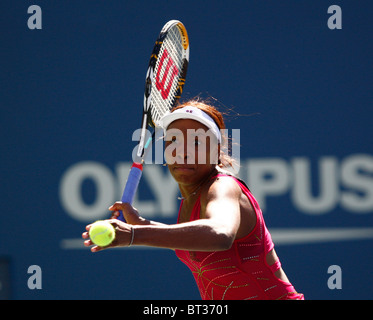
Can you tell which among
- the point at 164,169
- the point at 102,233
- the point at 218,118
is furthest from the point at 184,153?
the point at 164,169

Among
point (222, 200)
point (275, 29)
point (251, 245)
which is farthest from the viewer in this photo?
point (275, 29)

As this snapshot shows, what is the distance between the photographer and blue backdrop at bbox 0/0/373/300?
4.28m

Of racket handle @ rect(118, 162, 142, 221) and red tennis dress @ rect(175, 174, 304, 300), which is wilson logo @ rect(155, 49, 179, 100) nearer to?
racket handle @ rect(118, 162, 142, 221)

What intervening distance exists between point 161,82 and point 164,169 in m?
1.58

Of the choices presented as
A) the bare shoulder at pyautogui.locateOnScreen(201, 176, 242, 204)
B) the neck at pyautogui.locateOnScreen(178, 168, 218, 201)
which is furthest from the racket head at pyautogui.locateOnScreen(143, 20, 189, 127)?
the bare shoulder at pyautogui.locateOnScreen(201, 176, 242, 204)

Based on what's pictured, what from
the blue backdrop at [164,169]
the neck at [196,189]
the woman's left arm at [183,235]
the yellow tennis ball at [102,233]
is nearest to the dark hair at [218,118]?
the neck at [196,189]

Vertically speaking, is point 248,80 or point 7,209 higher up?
point 248,80

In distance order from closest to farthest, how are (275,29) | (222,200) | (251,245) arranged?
(222,200) < (251,245) < (275,29)

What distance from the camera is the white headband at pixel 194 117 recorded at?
218cm

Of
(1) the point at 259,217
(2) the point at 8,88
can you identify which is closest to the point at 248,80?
(2) the point at 8,88

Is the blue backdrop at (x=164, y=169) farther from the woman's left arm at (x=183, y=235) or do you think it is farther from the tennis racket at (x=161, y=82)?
the woman's left arm at (x=183, y=235)

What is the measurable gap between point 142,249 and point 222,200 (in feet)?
8.31
